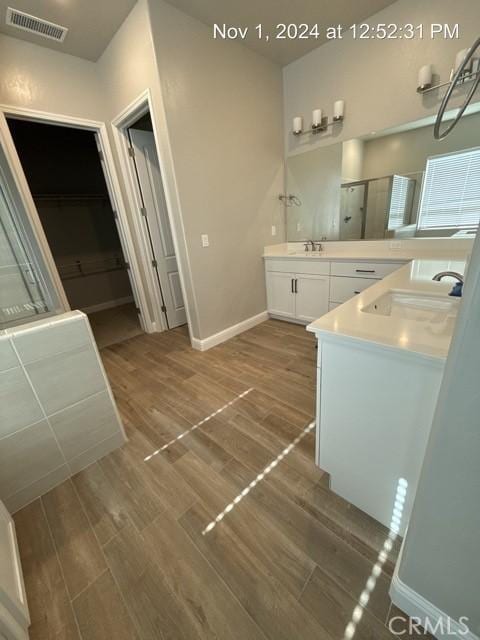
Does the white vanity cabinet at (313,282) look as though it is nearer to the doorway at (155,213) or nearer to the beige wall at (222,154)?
the beige wall at (222,154)

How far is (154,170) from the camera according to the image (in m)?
2.91

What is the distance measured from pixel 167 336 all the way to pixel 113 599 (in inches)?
95.5

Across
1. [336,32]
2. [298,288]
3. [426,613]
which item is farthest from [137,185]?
[426,613]

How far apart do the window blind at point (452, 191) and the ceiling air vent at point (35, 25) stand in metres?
3.29

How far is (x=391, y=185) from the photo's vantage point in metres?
2.43

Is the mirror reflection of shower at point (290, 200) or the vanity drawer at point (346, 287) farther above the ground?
the mirror reflection of shower at point (290, 200)

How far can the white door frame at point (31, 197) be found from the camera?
2.13 m

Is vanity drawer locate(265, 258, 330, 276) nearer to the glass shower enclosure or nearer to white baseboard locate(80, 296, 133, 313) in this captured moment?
the glass shower enclosure

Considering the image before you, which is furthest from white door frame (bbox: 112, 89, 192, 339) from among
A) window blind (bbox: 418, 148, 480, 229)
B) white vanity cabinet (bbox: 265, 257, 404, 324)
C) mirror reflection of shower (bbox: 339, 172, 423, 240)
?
window blind (bbox: 418, 148, 480, 229)

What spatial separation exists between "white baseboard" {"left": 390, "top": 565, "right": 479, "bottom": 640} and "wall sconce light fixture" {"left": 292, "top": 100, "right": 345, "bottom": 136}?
3431 mm

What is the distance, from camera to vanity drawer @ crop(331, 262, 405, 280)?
7.45ft

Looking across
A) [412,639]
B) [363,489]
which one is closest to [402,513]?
[363,489]

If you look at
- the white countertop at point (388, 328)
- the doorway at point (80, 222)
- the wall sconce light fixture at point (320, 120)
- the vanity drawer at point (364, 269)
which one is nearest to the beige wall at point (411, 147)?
the wall sconce light fixture at point (320, 120)

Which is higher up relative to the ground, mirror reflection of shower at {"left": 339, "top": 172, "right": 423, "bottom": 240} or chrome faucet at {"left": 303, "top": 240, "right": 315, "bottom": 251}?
mirror reflection of shower at {"left": 339, "top": 172, "right": 423, "bottom": 240}
